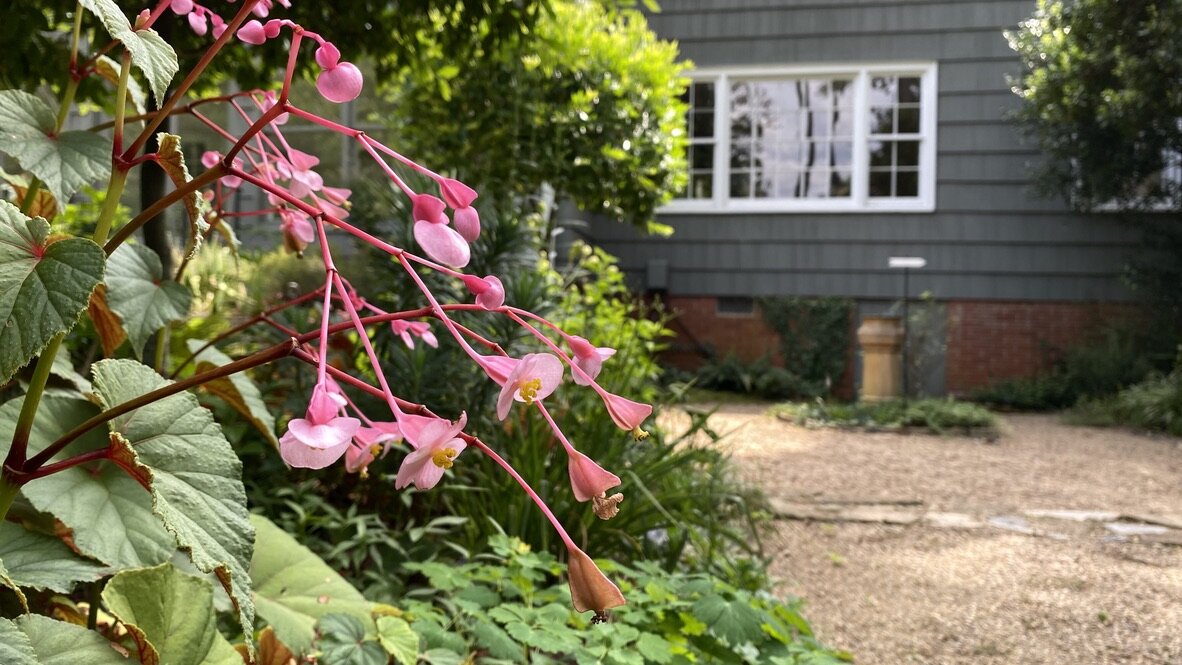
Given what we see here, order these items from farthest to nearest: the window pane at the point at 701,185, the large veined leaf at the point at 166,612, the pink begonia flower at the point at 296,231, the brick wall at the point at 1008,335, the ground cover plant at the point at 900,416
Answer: the window pane at the point at 701,185
the brick wall at the point at 1008,335
the ground cover plant at the point at 900,416
the pink begonia flower at the point at 296,231
the large veined leaf at the point at 166,612

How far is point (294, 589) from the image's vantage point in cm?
152

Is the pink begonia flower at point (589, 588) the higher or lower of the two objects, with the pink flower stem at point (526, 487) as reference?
lower

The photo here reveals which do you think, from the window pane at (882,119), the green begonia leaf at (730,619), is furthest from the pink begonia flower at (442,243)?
the window pane at (882,119)

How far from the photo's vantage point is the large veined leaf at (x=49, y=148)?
806 mm

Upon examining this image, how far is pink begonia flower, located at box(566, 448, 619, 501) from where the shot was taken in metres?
0.61

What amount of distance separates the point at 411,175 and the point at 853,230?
23.9ft

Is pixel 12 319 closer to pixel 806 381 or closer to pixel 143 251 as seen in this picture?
pixel 143 251

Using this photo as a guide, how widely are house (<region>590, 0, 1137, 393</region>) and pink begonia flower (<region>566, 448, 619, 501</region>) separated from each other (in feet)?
30.5

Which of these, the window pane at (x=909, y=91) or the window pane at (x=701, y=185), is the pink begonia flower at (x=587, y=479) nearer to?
the window pane at (x=701, y=185)

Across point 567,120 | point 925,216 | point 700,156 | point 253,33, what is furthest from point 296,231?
point 700,156

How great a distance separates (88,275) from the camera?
0.63 m

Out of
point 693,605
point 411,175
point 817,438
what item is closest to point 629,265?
point 817,438

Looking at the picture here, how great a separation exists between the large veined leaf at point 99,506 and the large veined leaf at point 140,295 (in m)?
0.15

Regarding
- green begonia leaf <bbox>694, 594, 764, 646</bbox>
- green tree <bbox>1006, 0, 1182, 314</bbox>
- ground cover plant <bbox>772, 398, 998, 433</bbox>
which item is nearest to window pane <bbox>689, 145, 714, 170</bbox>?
green tree <bbox>1006, 0, 1182, 314</bbox>
